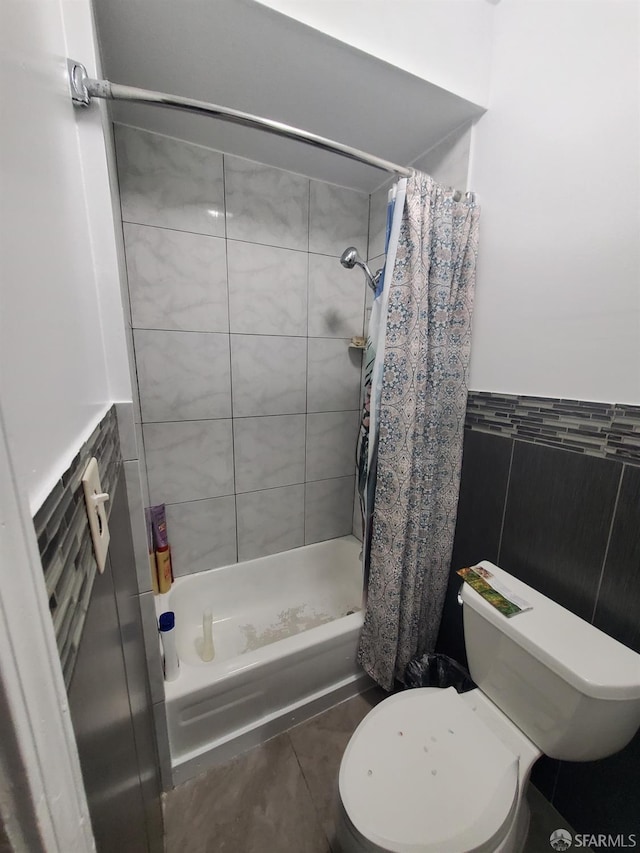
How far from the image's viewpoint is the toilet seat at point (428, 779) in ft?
2.06

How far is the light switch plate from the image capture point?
36 centimetres

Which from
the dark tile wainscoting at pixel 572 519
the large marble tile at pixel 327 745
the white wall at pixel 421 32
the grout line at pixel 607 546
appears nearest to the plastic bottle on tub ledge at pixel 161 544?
the large marble tile at pixel 327 745

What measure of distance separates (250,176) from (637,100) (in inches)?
46.5

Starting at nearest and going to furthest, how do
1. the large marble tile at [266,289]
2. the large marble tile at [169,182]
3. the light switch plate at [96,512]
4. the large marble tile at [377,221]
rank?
the light switch plate at [96,512] → the large marble tile at [169,182] → the large marble tile at [266,289] → the large marble tile at [377,221]

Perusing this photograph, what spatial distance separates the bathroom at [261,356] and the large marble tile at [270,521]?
12 mm

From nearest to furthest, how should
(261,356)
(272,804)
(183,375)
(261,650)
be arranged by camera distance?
(272,804)
(261,650)
(183,375)
(261,356)

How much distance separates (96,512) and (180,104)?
91 cm

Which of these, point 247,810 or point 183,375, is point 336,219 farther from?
point 247,810

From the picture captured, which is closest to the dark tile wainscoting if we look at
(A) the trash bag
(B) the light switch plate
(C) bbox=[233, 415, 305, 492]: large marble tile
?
(A) the trash bag

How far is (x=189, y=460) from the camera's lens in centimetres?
138

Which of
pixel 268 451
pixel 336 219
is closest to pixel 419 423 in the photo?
pixel 268 451

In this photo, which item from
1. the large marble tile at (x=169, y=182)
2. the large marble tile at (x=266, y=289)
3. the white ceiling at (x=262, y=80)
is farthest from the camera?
the large marble tile at (x=266, y=289)

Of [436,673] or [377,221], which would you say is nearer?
[436,673]

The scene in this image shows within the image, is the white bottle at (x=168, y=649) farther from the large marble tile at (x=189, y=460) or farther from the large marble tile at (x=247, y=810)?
the large marble tile at (x=189, y=460)
